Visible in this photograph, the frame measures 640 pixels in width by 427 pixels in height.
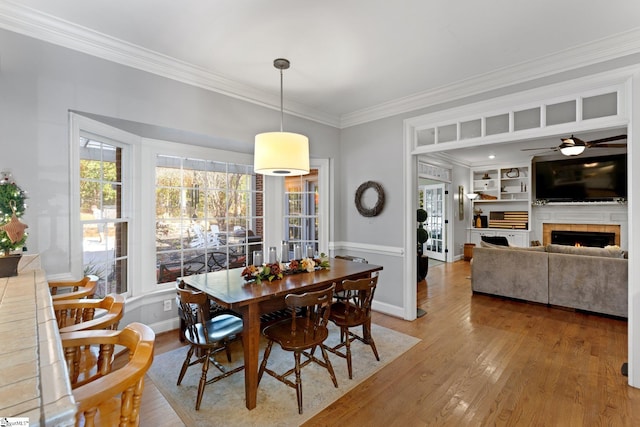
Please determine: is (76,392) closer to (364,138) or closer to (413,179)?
(413,179)

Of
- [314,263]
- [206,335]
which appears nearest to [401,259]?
[314,263]

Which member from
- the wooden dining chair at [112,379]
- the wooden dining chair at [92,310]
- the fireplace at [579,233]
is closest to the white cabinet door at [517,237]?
the fireplace at [579,233]

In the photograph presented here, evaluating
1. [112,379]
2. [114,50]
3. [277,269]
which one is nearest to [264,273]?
[277,269]

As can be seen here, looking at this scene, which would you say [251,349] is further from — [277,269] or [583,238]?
[583,238]

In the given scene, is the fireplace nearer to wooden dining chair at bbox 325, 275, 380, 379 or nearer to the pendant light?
wooden dining chair at bbox 325, 275, 380, 379

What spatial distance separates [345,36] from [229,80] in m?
1.42

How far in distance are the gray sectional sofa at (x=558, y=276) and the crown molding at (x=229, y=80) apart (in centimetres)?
273

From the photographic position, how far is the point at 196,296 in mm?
2129

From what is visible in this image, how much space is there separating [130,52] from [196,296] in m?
2.21

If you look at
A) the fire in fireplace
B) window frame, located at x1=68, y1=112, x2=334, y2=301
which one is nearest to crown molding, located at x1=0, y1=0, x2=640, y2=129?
window frame, located at x1=68, y1=112, x2=334, y2=301

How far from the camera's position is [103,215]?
2.97m

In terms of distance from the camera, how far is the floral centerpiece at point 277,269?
8.59 ft

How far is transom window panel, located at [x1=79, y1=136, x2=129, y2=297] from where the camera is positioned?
280 centimetres

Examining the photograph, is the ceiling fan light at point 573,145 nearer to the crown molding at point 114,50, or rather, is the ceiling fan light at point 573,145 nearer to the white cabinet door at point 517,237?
the crown molding at point 114,50
